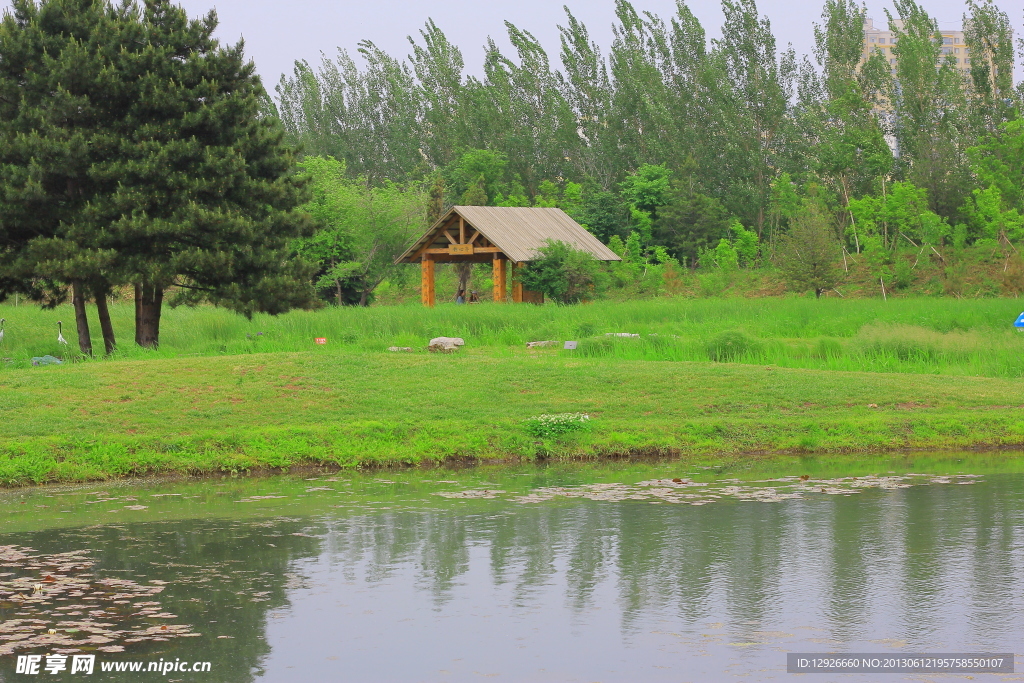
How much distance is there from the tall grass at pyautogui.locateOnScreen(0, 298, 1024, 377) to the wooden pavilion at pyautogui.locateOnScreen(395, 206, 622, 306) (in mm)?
7575

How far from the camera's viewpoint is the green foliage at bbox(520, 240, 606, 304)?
1410 inches

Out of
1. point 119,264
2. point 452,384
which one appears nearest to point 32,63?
point 119,264

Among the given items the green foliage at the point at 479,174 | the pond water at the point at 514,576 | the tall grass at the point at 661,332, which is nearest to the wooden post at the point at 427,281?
the tall grass at the point at 661,332

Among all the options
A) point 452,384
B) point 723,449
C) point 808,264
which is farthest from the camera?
point 808,264

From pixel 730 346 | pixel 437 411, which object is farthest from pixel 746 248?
pixel 437 411

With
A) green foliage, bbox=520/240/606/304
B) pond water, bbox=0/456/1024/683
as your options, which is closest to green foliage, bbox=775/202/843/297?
green foliage, bbox=520/240/606/304

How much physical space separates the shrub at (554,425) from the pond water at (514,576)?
7.03ft

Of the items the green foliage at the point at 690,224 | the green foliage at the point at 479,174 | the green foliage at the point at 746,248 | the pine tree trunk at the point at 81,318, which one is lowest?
the pine tree trunk at the point at 81,318

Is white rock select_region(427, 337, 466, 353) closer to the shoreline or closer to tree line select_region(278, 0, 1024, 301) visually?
the shoreline

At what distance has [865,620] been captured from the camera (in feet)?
22.2

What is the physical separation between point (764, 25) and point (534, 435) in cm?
5251

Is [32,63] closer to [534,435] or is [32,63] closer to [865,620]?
[534,435]

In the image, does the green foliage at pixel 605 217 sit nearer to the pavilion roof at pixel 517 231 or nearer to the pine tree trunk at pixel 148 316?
the pavilion roof at pixel 517 231

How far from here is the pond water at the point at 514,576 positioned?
6281mm
